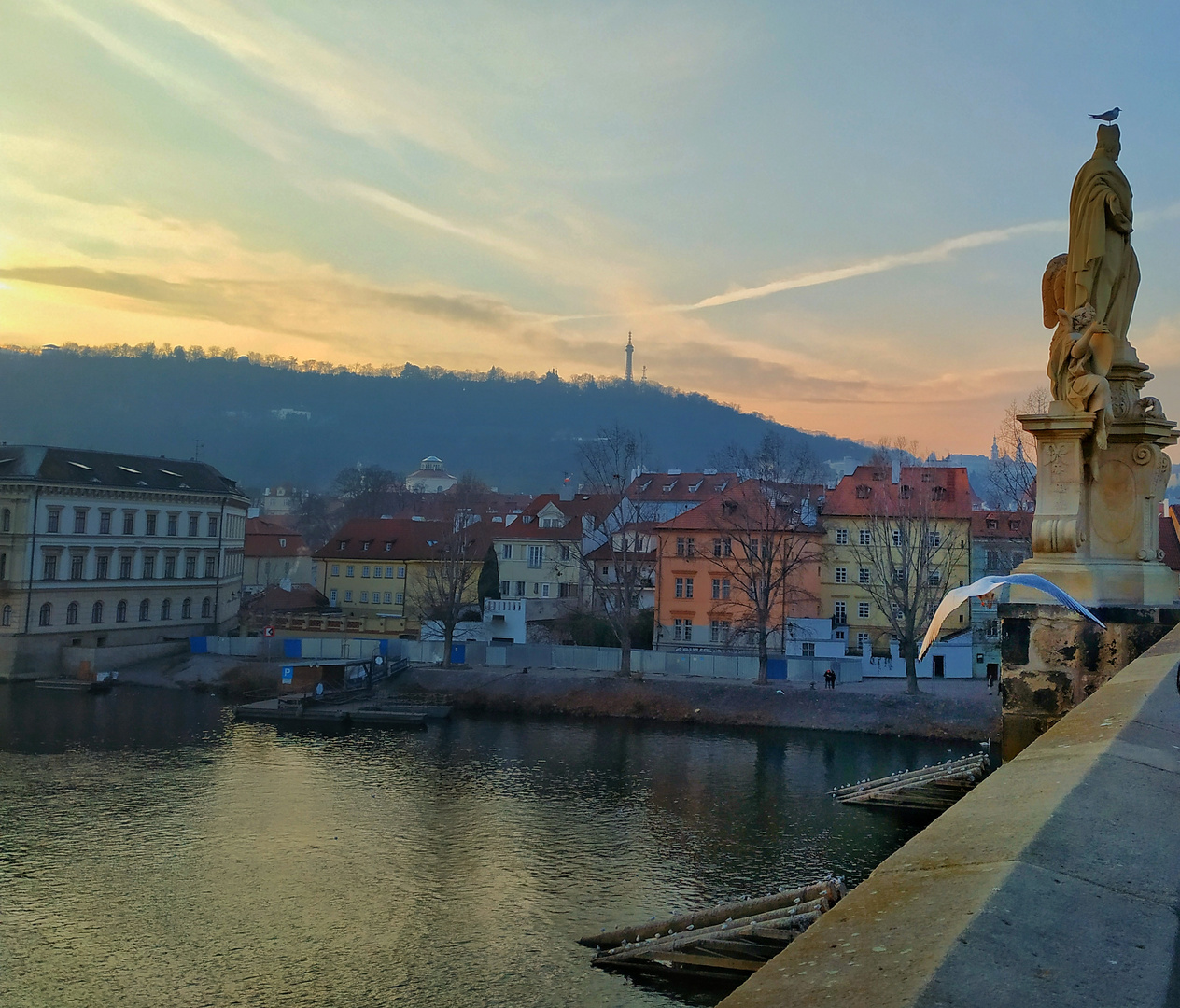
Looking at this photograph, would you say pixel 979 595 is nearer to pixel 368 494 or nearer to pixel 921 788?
pixel 921 788

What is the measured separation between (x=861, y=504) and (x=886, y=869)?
48.0m

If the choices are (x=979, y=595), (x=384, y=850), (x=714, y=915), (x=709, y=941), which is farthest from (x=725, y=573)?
(x=979, y=595)

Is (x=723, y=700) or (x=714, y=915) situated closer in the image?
(x=714, y=915)

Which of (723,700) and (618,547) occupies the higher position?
(618,547)

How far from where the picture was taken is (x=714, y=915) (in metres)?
17.5

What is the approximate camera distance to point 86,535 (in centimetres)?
5038

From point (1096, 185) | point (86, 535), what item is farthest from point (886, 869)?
point (86, 535)

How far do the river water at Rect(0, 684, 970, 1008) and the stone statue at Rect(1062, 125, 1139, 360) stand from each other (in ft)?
39.0

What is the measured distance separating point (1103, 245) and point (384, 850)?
1899 centimetres

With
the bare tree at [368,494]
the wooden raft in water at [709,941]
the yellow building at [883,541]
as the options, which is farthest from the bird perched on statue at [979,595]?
the bare tree at [368,494]

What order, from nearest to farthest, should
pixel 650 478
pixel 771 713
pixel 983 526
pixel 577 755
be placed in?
pixel 577 755
pixel 771 713
pixel 983 526
pixel 650 478

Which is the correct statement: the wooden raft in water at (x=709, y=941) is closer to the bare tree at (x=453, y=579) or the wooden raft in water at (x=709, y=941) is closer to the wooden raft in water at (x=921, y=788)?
the wooden raft in water at (x=921, y=788)

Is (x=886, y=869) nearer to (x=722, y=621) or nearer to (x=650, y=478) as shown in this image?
(x=722, y=621)

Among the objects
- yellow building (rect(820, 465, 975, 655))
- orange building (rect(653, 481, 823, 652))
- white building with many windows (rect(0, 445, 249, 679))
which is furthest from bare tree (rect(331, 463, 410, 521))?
yellow building (rect(820, 465, 975, 655))
